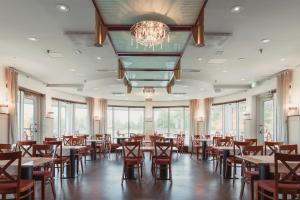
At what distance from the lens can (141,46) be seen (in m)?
5.93

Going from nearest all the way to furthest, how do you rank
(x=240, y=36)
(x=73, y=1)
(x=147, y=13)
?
(x=73, y=1) < (x=147, y=13) < (x=240, y=36)

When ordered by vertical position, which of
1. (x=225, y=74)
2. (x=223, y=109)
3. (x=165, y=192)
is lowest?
(x=165, y=192)

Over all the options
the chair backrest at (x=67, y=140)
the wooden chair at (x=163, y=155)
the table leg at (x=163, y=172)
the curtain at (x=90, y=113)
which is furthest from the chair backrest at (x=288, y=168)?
the curtain at (x=90, y=113)

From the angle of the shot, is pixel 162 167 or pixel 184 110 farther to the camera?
pixel 184 110

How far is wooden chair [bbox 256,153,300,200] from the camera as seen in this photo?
371 centimetres

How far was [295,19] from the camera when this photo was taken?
4426 mm

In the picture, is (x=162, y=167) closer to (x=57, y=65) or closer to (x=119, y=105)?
(x=57, y=65)

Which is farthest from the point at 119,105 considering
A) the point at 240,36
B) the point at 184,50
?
the point at 240,36

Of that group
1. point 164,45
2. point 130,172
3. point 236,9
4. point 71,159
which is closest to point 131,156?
point 130,172

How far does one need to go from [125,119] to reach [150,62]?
1086 cm

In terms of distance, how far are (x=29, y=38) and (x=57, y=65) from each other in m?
2.46

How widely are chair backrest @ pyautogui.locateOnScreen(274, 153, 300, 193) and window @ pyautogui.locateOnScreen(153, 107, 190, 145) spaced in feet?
43.0

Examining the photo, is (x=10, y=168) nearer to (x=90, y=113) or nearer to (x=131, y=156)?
(x=131, y=156)

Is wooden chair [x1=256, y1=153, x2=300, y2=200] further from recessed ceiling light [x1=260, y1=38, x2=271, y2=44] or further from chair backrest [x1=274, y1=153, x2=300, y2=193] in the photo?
recessed ceiling light [x1=260, y1=38, x2=271, y2=44]
